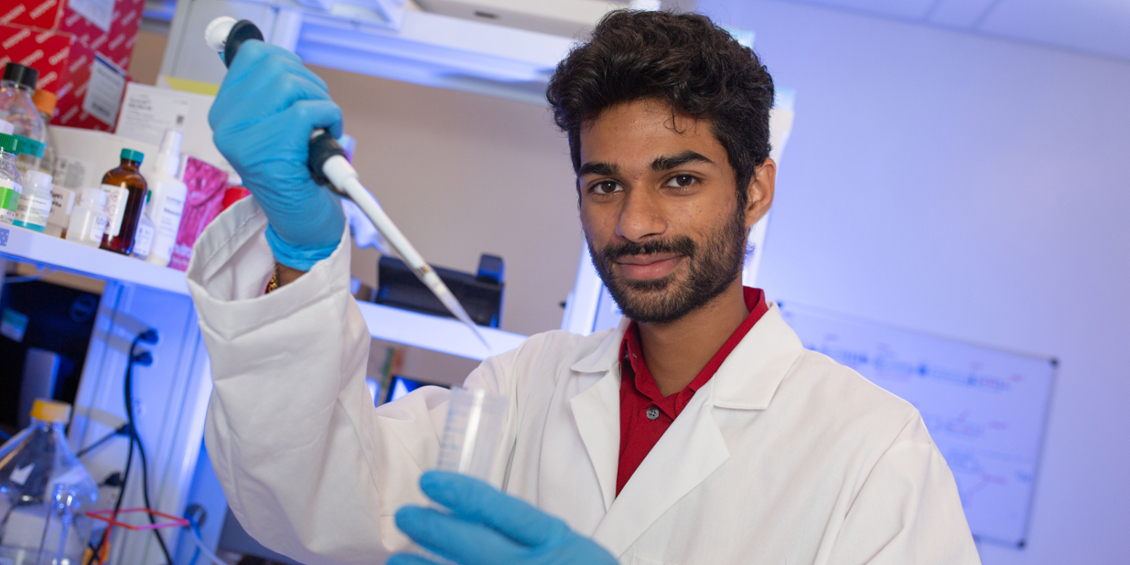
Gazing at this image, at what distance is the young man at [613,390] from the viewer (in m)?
0.67

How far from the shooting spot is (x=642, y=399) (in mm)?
1052

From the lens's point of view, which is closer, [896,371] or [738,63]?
[738,63]

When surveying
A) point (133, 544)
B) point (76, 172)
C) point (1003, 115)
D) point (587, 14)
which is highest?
point (1003, 115)

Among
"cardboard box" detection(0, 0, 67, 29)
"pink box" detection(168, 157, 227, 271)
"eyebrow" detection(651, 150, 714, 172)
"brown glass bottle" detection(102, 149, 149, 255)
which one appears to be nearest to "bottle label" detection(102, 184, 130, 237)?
"brown glass bottle" detection(102, 149, 149, 255)

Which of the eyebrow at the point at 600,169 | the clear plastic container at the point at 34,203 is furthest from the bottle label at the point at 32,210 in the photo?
the eyebrow at the point at 600,169

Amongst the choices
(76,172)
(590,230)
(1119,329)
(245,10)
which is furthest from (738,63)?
(1119,329)

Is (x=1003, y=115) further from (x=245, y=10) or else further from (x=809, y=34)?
(x=245, y=10)

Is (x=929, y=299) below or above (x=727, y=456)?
above

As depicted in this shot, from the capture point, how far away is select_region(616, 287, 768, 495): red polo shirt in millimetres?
978

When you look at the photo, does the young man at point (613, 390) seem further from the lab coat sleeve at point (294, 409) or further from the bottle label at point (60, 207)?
the bottle label at point (60, 207)

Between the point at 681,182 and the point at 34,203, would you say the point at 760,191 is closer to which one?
the point at 681,182

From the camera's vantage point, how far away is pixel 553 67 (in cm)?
135

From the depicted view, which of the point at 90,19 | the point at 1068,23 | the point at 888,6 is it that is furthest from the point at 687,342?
the point at 1068,23

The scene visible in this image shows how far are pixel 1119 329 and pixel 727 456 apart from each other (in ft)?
8.70
